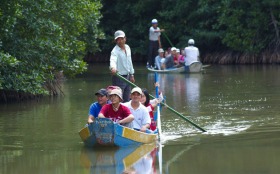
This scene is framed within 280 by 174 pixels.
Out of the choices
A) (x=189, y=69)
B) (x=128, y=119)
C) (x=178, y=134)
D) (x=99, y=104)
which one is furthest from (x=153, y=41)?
(x=128, y=119)

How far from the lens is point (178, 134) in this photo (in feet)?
46.8

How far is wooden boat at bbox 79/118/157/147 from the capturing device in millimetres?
12383

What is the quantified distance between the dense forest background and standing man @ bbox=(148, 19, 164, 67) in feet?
6.75

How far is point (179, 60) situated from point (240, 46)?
16.5ft

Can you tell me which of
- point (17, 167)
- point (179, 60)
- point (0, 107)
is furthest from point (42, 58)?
point (179, 60)

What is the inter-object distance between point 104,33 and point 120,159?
26472 millimetres

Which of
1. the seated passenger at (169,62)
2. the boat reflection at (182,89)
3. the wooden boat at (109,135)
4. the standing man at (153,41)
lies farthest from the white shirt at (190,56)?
the wooden boat at (109,135)

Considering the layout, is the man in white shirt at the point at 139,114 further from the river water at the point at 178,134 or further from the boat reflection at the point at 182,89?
the boat reflection at the point at 182,89

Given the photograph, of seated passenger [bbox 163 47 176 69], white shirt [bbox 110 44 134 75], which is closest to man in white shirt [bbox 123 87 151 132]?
white shirt [bbox 110 44 134 75]

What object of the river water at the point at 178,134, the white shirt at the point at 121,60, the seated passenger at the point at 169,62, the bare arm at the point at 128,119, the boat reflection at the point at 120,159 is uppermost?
the white shirt at the point at 121,60

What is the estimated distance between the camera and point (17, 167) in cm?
1133

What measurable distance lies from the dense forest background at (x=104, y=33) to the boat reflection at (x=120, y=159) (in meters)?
5.14

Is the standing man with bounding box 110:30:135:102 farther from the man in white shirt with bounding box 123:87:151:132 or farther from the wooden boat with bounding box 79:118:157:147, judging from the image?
the wooden boat with bounding box 79:118:157:147

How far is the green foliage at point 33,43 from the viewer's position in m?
18.0
